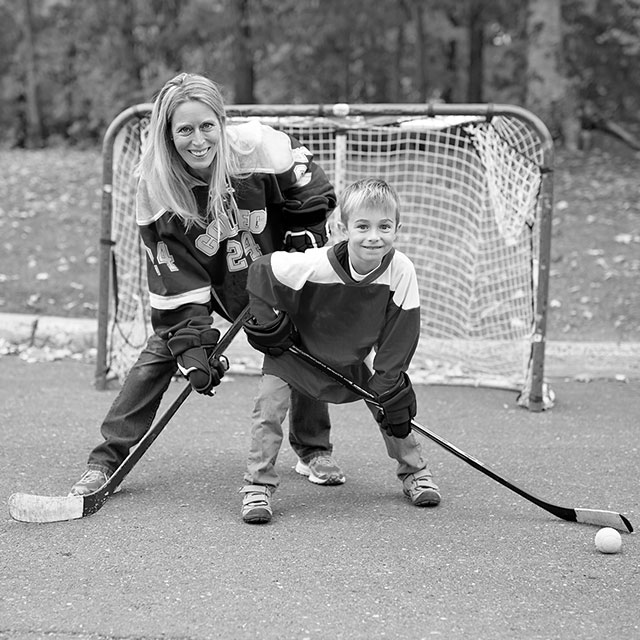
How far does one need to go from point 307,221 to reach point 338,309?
1.46ft

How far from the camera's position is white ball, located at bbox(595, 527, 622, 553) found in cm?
309

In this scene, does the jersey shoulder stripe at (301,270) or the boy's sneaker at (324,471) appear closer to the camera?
the jersey shoulder stripe at (301,270)

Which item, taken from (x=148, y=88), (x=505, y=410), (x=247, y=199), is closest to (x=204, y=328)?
(x=247, y=199)

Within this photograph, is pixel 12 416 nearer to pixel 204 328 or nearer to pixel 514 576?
pixel 204 328

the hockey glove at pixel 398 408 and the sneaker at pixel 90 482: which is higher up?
the hockey glove at pixel 398 408

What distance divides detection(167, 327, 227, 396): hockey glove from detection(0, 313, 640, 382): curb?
2101mm

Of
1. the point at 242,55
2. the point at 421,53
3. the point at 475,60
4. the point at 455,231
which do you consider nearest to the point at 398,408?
the point at 455,231

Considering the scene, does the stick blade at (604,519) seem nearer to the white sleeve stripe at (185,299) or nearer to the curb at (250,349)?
the white sleeve stripe at (185,299)

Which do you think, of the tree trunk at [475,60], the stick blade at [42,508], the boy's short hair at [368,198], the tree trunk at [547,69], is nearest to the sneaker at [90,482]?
the stick blade at [42,508]

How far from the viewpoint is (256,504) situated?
335 cm

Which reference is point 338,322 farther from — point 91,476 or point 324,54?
point 324,54

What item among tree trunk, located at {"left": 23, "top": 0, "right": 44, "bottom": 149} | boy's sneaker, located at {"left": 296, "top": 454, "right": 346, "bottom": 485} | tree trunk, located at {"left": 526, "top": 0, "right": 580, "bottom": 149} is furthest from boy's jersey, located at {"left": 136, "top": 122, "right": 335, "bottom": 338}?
tree trunk, located at {"left": 23, "top": 0, "right": 44, "bottom": 149}

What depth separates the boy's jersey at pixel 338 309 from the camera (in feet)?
11.1

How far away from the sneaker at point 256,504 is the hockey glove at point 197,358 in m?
0.35
